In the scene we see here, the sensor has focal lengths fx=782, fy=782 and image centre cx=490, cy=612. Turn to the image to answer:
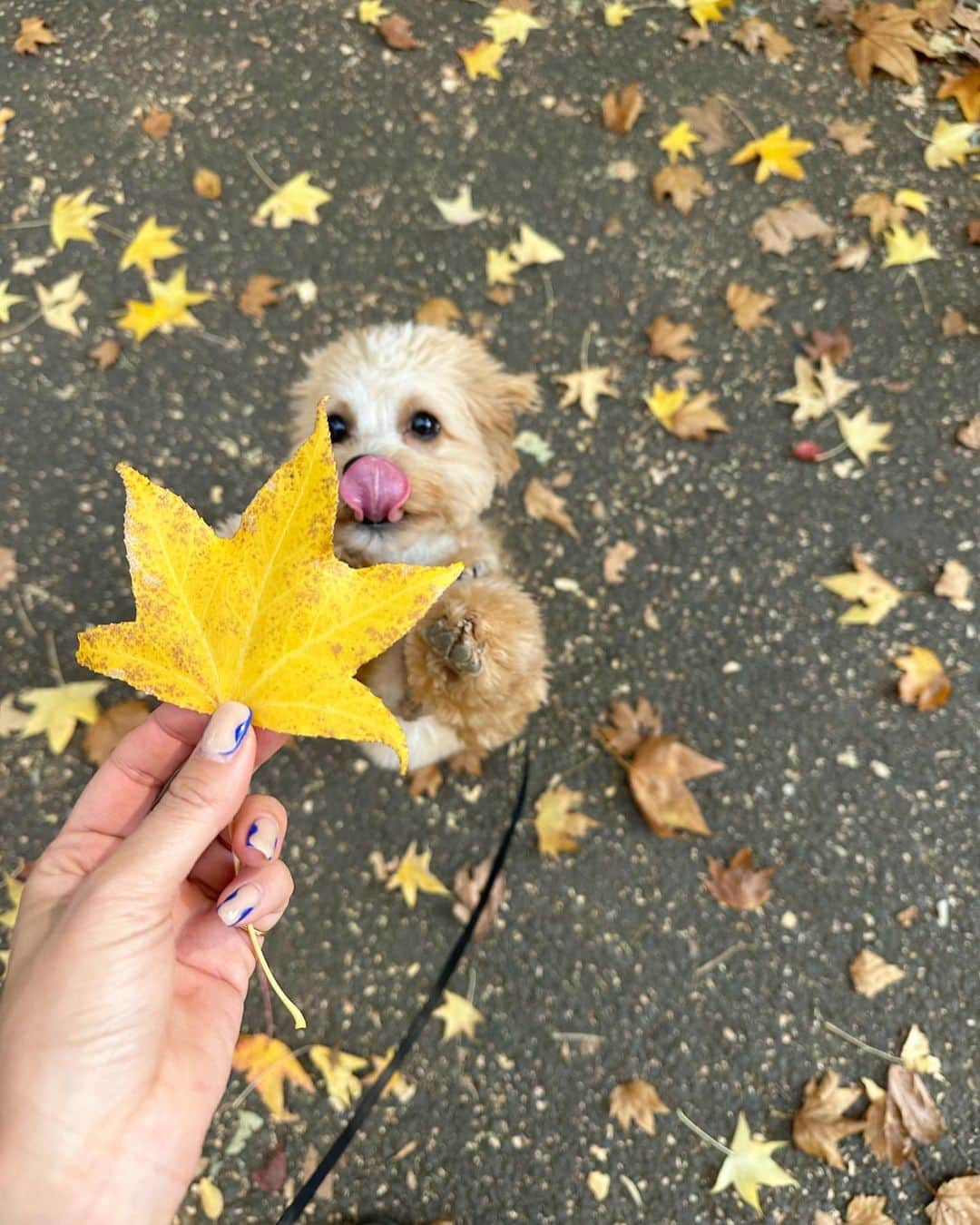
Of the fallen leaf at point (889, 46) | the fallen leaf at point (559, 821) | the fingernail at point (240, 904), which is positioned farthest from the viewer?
the fallen leaf at point (889, 46)

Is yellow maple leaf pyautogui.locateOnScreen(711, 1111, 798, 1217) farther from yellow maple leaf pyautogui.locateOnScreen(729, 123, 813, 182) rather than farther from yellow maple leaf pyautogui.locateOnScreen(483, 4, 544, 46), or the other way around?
yellow maple leaf pyautogui.locateOnScreen(483, 4, 544, 46)

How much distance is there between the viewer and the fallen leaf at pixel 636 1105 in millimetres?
2525

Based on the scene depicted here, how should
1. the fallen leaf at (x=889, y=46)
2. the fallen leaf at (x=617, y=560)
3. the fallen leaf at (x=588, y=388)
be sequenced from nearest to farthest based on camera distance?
the fallen leaf at (x=617, y=560) → the fallen leaf at (x=588, y=388) → the fallen leaf at (x=889, y=46)

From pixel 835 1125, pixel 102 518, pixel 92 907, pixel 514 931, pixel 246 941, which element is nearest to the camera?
pixel 92 907

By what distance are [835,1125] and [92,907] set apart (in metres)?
2.40

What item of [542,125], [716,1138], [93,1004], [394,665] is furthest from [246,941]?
[542,125]

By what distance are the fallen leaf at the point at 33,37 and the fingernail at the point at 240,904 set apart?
407 centimetres

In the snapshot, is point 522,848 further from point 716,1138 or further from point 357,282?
point 357,282

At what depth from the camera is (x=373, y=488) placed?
176cm

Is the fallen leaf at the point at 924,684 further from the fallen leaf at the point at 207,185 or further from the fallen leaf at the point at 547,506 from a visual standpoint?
the fallen leaf at the point at 207,185

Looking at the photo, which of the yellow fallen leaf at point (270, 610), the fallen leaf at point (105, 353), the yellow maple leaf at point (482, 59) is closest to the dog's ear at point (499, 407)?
the yellow fallen leaf at point (270, 610)

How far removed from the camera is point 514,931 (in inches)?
106

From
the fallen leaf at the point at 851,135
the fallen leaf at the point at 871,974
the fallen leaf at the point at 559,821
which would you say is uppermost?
the fallen leaf at the point at 851,135

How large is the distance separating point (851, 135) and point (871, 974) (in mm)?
3397
